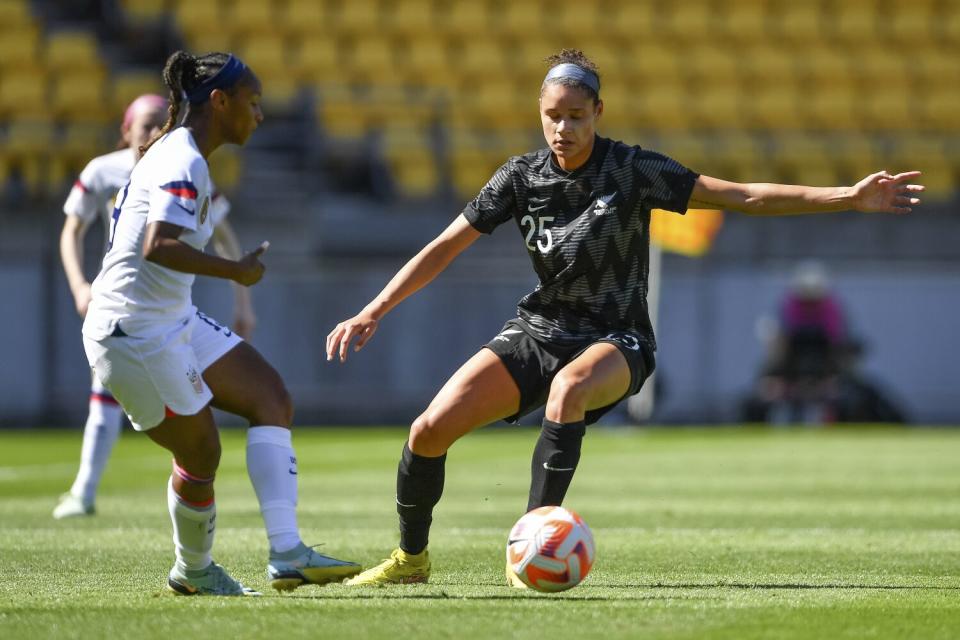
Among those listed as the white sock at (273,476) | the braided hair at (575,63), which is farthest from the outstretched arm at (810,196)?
the white sock at (273,476)

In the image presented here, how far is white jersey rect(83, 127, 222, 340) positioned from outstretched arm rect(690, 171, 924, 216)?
191 cm

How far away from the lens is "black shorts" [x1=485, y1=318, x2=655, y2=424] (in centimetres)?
593

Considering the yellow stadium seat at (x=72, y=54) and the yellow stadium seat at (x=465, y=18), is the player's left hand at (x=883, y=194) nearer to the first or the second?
the yellow stadium seat at (x=72, y=54)

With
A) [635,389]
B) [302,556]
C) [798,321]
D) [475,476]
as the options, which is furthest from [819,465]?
[302,556]

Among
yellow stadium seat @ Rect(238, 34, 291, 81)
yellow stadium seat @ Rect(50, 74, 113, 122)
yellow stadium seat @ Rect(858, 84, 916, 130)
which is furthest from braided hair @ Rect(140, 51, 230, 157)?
yellow stadium seat @ Rect(858, 84, 916, 130)

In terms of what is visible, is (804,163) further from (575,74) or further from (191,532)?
(191,532)

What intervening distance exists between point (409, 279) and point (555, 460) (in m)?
0.97

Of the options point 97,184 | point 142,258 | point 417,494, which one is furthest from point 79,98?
point 142,258

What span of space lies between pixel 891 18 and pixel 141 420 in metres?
21.2

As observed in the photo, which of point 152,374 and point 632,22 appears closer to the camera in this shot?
point 152,374

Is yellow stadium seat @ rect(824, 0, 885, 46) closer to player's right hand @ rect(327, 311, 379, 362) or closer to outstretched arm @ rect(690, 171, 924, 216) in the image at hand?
outstretched arm @ rect(690, 171, 924, 216)

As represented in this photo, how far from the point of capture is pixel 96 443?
29.1 ft

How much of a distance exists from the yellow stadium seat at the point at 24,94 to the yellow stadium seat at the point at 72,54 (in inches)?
11.1

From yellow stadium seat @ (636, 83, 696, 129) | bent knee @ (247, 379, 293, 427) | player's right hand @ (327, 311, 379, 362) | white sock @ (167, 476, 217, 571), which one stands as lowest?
white sock @ (167, 476, 217, 571)
